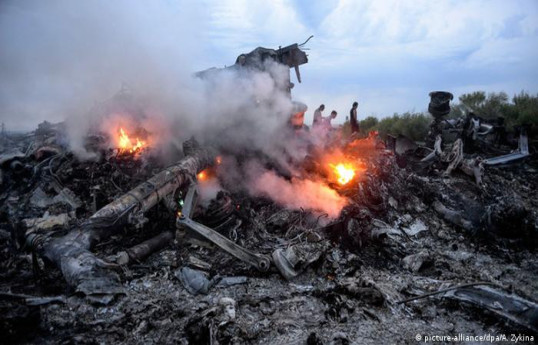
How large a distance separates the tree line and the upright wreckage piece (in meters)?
14.0

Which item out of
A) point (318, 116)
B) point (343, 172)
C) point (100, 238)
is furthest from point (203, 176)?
point (318, 116)

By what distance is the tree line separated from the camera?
45.0 feet

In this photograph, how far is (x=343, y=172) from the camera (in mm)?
7352

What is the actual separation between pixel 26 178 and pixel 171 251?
5.90 meters

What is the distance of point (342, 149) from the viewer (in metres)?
8.82

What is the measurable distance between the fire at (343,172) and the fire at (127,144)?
237 inches

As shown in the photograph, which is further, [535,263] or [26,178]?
[26,178]

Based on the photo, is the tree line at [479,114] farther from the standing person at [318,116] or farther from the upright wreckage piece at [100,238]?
the upright wreckage piece at [100,238]

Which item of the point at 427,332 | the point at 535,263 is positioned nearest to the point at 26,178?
the point at 427,332

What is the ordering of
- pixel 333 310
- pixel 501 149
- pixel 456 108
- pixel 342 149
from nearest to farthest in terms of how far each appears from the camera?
pixel 333 310, pixel 342 149, pixel 501 149, pixel 456 108

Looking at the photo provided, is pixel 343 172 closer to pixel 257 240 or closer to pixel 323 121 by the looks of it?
pixel 257 240

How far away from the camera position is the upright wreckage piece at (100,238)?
3689mm

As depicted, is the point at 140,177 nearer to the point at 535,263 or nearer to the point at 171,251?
the point at 171,251

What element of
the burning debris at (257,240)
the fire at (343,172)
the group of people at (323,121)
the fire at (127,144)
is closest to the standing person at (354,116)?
the group of people at (323,121)
